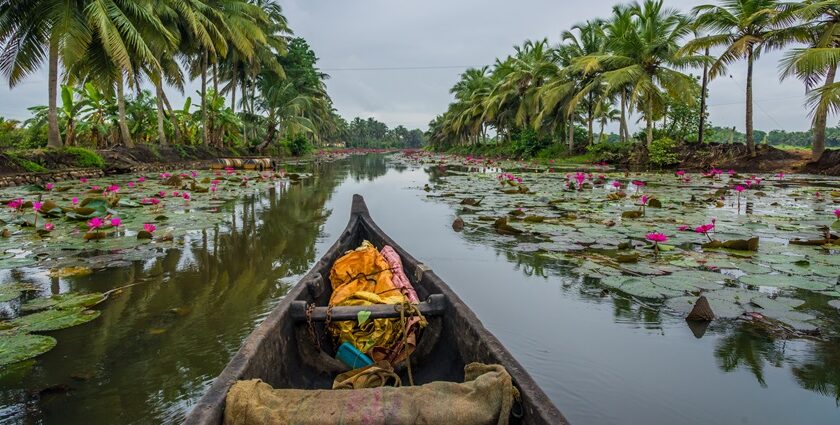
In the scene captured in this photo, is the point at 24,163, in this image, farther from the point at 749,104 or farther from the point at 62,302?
the point at 749,104

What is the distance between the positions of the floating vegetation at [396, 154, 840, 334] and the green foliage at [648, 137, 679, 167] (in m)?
8.50

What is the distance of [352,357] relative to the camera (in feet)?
7.34

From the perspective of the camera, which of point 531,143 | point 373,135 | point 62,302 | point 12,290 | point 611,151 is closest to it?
point 62,302

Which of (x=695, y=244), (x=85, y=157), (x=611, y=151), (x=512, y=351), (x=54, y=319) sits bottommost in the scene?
(x=512, y=351)

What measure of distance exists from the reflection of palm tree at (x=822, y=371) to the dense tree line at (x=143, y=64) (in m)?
14.0

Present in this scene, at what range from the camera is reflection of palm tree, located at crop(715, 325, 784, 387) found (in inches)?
98.3

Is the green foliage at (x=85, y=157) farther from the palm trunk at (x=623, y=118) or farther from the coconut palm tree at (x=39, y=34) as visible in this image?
the palm trunk at (x=623, y=118)

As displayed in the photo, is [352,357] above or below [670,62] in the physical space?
below

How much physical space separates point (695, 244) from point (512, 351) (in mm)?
3239

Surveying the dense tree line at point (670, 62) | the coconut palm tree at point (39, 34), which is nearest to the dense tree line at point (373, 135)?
the dense tree line at point (670, 62)

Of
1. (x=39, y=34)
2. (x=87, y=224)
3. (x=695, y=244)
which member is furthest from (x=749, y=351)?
(x=39, y=34)

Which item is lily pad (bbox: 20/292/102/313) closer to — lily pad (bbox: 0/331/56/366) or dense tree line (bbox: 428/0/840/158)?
lily pad (bbox: 0/331/56/366)

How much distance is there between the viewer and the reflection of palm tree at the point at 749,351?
2498mm

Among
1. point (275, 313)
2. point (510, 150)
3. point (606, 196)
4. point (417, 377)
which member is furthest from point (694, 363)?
point (510, 150)
